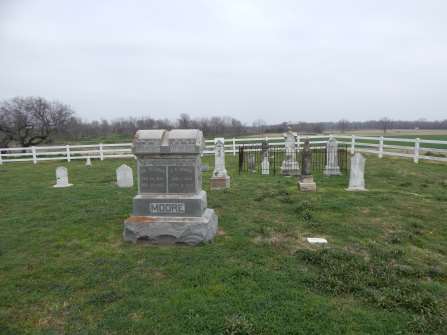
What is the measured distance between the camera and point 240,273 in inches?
142

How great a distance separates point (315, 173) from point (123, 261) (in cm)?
922

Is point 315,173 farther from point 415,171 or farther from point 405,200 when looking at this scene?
point 405,200

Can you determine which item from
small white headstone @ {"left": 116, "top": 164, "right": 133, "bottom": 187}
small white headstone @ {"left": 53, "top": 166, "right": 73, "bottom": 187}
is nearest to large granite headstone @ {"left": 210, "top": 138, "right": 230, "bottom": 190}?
small white headstone @ {"left": 116, "top": 164, "right": 133, "bottom": 187}

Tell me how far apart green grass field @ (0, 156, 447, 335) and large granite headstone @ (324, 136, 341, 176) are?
13.4 feet

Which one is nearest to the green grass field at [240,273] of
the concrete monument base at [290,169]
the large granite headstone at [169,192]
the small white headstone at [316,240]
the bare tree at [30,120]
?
the small white headstone at [316,240]

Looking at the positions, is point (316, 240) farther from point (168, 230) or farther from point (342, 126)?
point (342, 126)

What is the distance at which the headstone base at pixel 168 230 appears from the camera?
4.54 m

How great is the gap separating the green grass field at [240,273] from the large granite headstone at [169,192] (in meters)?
0.25

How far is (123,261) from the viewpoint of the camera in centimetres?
402

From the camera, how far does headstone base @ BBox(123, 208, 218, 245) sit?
4535 millimetres

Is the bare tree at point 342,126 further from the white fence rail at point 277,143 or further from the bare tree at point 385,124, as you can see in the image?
the white fence rail at point 277,143

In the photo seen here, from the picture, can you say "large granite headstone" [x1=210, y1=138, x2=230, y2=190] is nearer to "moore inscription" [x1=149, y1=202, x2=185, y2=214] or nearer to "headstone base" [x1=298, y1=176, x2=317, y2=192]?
"headstone base" [x1=298, y1=176, x2=317, y2=192]

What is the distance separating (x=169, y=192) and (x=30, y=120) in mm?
29358

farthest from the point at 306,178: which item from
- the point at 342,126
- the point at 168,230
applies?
the point at 342,126
